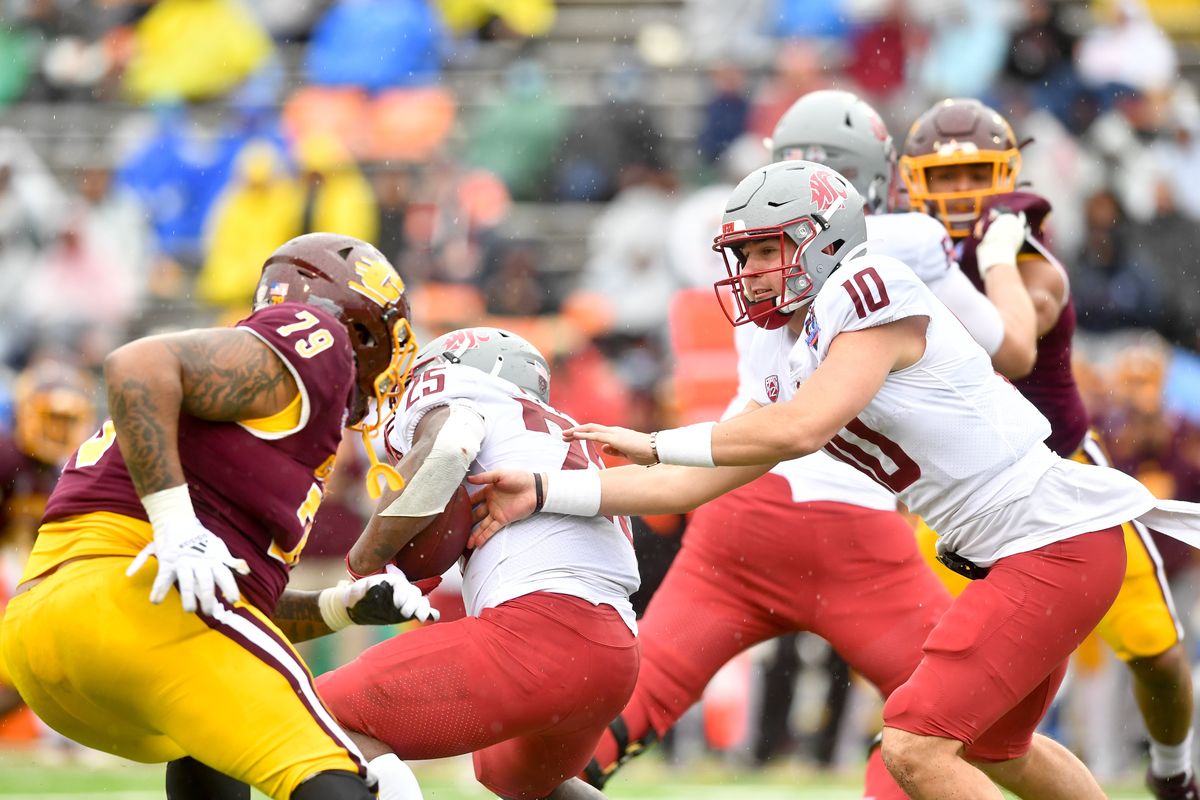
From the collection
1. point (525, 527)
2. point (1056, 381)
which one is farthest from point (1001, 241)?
point (525, 527)

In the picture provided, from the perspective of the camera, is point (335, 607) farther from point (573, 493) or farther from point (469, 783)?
point (469, 783)

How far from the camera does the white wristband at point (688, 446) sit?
13.9 feet

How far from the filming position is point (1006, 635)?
13.6ft

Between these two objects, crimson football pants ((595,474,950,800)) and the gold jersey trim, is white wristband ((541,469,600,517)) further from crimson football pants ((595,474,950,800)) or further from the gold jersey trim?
crimson football pants ((595,474,950,800))

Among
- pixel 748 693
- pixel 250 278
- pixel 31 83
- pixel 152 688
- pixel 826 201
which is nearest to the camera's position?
pixel 152 688

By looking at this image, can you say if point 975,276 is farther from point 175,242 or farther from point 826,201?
point 175,242

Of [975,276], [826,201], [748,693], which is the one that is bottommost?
[748,693]

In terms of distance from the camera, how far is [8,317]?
39.1ft

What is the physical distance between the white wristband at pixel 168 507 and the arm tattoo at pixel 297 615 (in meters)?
0.90

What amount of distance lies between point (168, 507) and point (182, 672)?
362 mm

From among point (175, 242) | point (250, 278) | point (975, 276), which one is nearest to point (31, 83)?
point (175, 242)

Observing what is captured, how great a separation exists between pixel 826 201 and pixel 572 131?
7.79m

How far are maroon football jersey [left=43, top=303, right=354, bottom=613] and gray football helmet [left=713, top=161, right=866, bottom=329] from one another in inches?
45.2

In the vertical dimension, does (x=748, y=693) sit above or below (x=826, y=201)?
below
